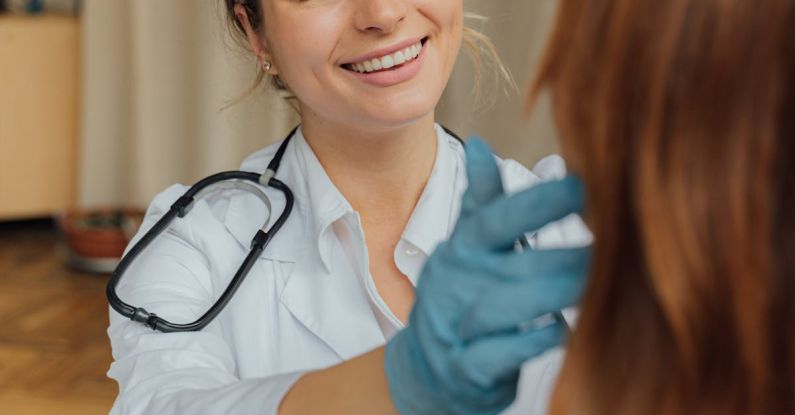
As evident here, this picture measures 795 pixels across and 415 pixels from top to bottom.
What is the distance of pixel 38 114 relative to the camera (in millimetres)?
4094

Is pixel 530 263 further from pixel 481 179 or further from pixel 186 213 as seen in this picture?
pixel 186 213

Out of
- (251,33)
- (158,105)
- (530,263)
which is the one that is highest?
(530,263)

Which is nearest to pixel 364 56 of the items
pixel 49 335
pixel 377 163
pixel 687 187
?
pixel 377 163

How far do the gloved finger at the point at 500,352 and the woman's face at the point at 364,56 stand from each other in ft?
1.86

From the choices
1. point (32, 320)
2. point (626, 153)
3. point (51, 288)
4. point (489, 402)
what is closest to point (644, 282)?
point (626, 153)

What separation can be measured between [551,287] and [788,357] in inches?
6.3

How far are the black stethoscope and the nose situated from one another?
0.75 feet

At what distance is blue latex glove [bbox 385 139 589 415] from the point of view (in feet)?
2.25

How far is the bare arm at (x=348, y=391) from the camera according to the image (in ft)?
2.88

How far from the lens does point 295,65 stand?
131 cm

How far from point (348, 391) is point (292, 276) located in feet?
1.45

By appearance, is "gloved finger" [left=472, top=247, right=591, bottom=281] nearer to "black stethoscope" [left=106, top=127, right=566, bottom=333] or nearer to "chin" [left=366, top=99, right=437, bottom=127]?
"black stethoscope" [left=106, top=127, right=566, bottom=333]

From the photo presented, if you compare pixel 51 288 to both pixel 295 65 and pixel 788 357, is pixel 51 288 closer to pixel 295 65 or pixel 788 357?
pixel 295 65

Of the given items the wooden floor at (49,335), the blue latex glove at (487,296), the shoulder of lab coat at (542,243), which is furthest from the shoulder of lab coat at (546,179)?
the wooden floor at (49,335)
